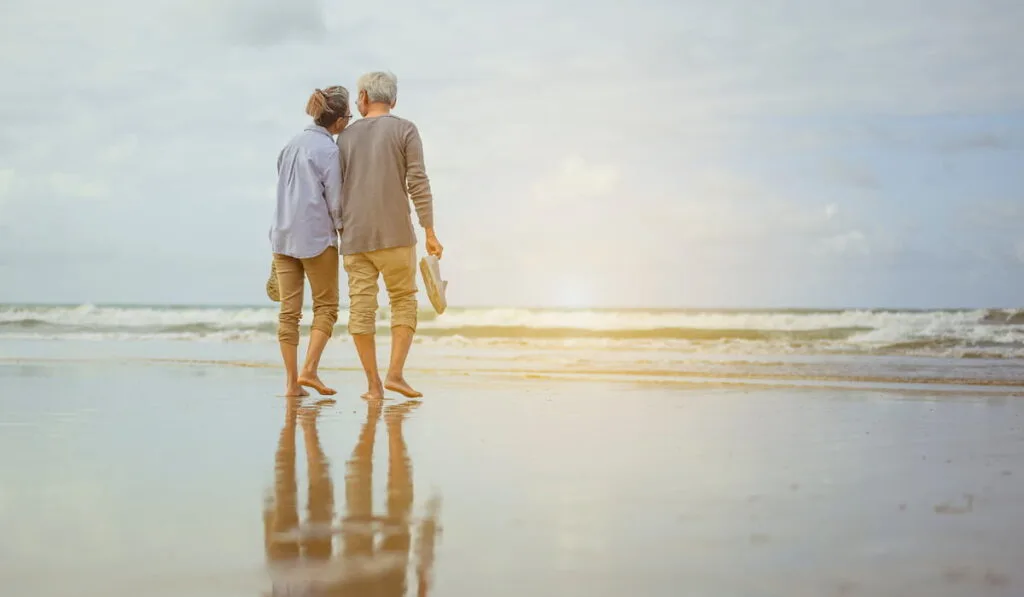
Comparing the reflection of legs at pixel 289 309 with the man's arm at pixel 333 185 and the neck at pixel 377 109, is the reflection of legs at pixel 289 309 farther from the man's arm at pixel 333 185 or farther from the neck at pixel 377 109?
the neck at pixel 377 109

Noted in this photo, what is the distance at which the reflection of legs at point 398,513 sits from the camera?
192 cm

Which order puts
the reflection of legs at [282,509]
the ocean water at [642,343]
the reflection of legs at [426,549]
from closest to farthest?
the reflection of legs at [426,549] < the reflection of legs at [282,509] < the ocean water at [642,343]

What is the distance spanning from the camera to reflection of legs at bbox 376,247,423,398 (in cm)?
582

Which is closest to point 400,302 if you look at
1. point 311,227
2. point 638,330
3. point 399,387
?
point 399,387

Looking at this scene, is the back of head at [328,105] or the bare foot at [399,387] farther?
the back of head at [328,105]

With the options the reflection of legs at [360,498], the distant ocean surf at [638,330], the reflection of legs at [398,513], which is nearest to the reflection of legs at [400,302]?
the reflection of legs at [360,498]

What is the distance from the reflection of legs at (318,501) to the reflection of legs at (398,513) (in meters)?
0.14

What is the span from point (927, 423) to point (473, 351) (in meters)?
8.70

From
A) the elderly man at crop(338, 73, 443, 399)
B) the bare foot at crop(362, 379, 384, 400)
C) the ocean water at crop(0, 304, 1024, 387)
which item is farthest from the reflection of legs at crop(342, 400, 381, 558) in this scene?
the ocean water at crop(0, 304, 1024, 387)

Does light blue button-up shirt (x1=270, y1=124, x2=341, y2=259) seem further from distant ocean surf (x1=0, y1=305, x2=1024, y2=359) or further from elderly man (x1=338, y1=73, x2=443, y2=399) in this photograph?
distant ocean surf (x1=0, y1=305, x2=1024, y2=359)

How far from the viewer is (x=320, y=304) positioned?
5992mm

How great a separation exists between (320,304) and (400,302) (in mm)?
491

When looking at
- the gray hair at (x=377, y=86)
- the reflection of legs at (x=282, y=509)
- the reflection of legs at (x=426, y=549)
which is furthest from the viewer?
the gray hair at (x=377, y=86)

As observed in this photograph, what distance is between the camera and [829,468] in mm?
3406
